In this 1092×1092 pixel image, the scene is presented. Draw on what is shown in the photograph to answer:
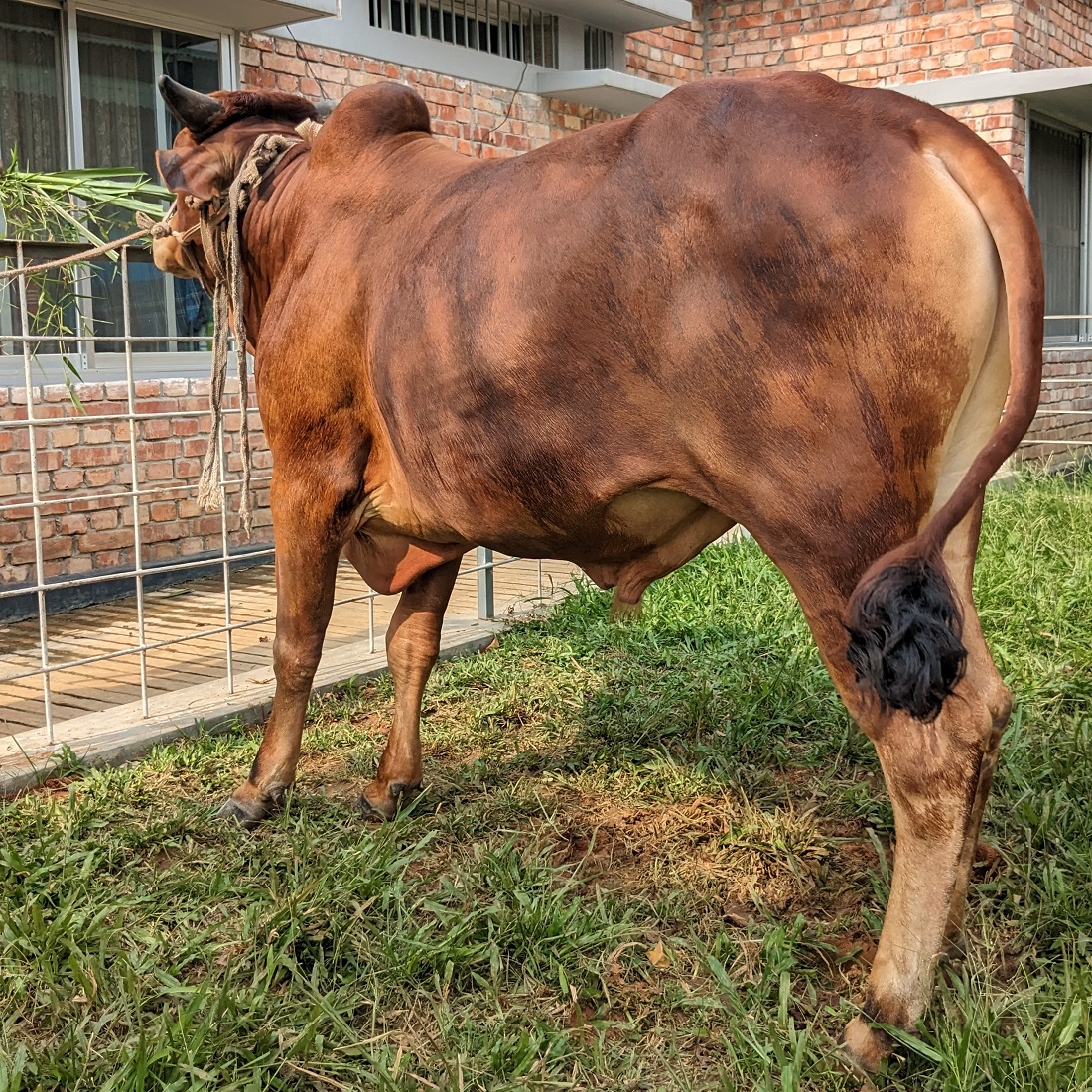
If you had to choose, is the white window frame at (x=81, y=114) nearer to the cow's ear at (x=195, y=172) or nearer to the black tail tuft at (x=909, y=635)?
the cow's ear at (x=195, y=172)

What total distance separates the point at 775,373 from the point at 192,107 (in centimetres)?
211

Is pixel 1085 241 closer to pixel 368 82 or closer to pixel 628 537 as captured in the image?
pixel 368 82

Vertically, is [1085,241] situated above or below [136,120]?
below

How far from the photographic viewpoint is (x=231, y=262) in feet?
11.8

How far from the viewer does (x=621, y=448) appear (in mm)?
2525

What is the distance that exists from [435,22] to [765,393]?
26.3ft

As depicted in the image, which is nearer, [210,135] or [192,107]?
[192,107]

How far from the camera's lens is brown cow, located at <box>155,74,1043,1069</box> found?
86.8 inches

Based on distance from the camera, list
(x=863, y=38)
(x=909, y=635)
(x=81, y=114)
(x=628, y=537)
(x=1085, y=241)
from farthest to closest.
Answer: (x=1085, y=241)
(x=863, y=38)
(x=81, y=114)
(x=628, y=537)
(x=909, y=635)

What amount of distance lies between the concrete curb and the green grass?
133 millimetres

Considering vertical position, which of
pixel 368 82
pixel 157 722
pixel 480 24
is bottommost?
pixel 157 722

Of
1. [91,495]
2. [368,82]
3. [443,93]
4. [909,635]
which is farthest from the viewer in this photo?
[443,93]

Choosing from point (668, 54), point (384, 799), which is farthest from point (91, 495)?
point (668, 54)

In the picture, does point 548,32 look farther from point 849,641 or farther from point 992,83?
point 849,641
